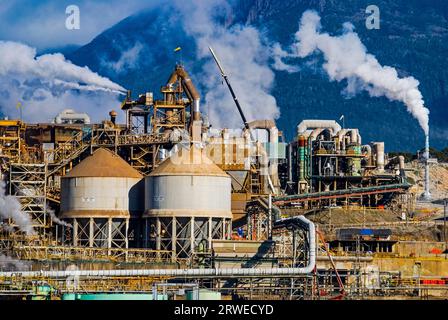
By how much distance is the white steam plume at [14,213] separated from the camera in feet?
392

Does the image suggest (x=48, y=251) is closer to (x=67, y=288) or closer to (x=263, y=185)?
(x=67, y=288)

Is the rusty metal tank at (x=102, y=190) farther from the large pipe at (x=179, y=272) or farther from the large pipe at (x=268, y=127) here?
the large pipe at (x=268, y=127)

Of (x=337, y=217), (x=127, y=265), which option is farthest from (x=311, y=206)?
(x=127, y=265)

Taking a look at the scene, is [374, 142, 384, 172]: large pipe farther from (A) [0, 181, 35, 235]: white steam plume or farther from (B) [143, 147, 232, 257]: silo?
(A) [0, 181, 35, 235]: white steam plume

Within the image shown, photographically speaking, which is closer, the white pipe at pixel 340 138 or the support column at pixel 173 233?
the support column at pixel 173 233

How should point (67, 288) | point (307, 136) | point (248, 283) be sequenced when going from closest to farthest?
1. point (67, 288)
2. point (248, 283)
3. point (307, 136)

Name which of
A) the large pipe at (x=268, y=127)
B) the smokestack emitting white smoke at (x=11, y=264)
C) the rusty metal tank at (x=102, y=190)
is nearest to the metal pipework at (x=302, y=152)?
the large pipe at (x=268, y=127)

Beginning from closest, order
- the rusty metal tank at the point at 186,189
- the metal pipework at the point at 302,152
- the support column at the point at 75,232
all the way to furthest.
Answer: the rusty metal tank at the point at 186,189
the support column at the point at 75,232
the metal pipework at the point at 302,152

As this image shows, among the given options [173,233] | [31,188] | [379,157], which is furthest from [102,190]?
[379,157]

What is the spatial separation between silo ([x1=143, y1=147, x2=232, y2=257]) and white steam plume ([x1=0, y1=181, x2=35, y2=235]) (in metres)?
10.9

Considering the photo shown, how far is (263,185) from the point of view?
13650 cm

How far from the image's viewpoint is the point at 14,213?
11962 cm

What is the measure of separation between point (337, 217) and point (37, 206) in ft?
119

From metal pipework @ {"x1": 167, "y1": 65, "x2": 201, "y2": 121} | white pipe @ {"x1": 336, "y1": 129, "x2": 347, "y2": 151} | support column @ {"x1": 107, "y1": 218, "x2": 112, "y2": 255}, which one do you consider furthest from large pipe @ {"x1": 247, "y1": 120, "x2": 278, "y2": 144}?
support column @ {"x1": 107, "y1": 218, "x2": 112, "y2": 255}
